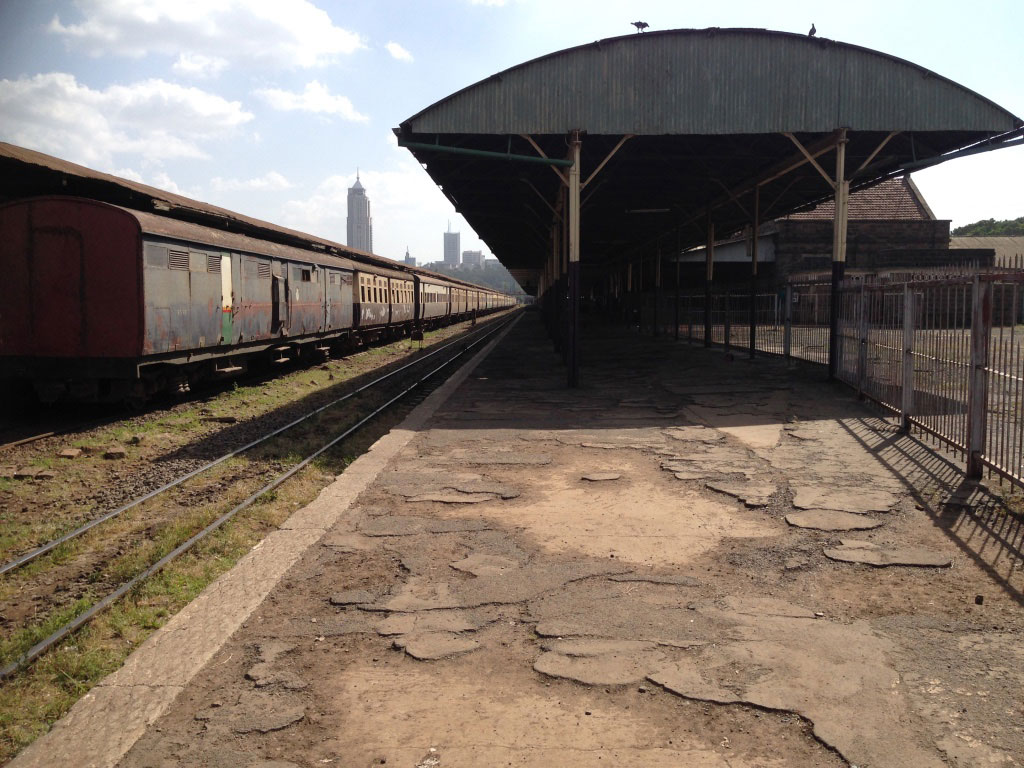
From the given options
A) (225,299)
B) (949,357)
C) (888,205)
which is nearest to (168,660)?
(949,357)

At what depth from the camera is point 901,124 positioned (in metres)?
14.2

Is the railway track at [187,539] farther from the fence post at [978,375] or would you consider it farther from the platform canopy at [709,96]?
the fence post at [978,375]

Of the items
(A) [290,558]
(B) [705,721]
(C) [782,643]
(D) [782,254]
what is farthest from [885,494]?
(D) [782,254]

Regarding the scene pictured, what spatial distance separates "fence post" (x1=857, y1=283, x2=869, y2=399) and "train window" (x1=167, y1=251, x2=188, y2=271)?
1043 centimetres

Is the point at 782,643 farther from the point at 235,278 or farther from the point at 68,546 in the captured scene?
the point at 235,278

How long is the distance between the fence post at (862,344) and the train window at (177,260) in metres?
10.4

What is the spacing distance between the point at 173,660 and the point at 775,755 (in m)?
2.89

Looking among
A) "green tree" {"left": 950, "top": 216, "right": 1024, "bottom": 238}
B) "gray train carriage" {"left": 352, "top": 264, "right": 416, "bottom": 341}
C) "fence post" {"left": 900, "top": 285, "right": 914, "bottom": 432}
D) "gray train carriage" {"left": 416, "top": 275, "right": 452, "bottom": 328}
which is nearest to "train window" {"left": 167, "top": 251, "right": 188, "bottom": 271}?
"fence post" {"left": 900, "top": 285, "right": 914, "bottom": 432}

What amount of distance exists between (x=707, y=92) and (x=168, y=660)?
1325 cm

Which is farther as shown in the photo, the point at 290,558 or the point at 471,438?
the point at 471,438

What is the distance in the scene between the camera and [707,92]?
14039 mm

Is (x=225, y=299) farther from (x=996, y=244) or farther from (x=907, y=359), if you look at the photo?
(x=996, y=244)

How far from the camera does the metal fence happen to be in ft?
21.7

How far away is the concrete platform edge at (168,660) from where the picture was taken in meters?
3.16
